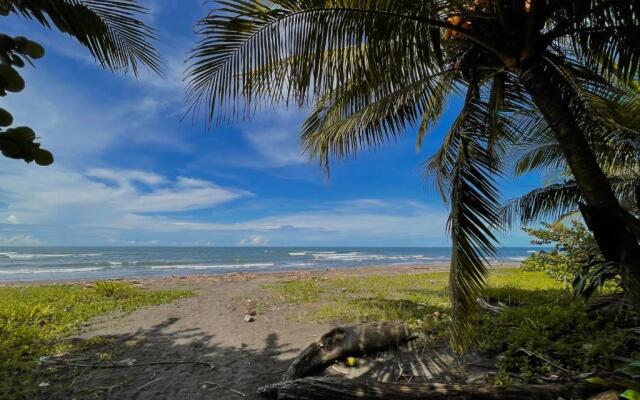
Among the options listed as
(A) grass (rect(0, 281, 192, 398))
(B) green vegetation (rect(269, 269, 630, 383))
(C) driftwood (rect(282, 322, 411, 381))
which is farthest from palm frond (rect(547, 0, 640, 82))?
(A) grass (rect(0, 281, 192, 398))

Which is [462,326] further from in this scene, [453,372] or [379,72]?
[379,72]

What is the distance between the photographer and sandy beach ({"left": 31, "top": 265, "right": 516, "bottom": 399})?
144 inches

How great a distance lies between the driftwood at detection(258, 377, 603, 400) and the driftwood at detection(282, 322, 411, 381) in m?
0.59

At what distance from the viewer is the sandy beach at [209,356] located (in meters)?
3.67

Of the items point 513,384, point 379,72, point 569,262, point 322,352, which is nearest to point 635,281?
point 513,384

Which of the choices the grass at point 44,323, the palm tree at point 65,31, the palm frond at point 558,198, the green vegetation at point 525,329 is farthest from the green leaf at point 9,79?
the palm frond at point 558,198

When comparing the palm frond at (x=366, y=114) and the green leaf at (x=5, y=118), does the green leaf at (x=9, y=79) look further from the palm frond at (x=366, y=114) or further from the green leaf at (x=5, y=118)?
the palm frond at (x=366, y=114)

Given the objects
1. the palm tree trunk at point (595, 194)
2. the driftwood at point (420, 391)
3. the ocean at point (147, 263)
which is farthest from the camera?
the ocean at point (147, 263)

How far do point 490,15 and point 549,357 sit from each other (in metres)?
3.22

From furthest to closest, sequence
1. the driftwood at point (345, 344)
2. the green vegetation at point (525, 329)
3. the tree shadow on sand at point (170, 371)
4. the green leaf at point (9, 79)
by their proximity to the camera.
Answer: the driftwood at point (345, 344), the tree shadow on sand at point (170, 371), the green vegetation at point (525, 329), the green leaf at point (9, 79)

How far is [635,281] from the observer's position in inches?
102

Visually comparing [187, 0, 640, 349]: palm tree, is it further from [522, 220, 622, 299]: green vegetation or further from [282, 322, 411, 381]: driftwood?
[522, 220, 622, 299]: green vegetation

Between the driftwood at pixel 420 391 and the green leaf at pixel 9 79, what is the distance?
3024mm

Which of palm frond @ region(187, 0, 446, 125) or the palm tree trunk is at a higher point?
palm frond @ region(187, 0, 446, 125)
